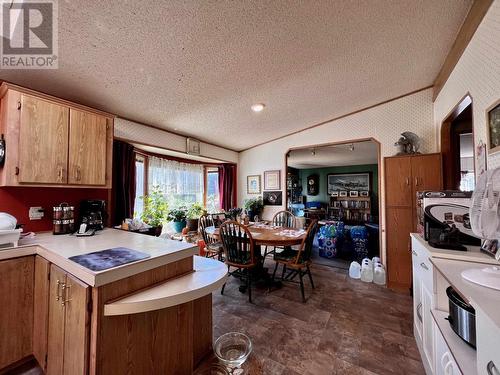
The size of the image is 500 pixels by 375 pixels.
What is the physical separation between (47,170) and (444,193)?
335cm

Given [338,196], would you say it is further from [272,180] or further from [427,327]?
[427,327]

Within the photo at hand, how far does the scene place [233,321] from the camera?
79.6 inches

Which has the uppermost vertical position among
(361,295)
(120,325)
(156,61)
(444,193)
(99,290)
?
(156,61)

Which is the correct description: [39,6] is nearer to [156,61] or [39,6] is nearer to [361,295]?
[156,61]

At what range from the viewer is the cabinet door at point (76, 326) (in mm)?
979

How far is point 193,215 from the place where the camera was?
172 inches

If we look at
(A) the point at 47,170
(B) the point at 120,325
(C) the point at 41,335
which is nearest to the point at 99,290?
(B) the point at 120,325

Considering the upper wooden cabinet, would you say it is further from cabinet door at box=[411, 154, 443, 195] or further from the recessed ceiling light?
cabinet door at box=[411, 154, 443, 195]

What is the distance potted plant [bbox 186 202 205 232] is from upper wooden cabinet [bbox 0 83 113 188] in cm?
212

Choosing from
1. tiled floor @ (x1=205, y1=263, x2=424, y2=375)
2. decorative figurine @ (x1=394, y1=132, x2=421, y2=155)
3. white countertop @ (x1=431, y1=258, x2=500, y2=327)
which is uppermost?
decorative figurine @ (x1=394, y1=132, x2=421, y2=155)

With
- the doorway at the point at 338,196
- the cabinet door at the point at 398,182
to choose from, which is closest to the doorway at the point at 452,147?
the cabinet door at the point at 398,182

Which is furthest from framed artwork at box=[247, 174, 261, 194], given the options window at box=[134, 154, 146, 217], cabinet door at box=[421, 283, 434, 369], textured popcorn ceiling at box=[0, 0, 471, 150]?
cabinet door at box=[421, 283, 434, 369]

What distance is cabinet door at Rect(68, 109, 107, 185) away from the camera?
1.87 m

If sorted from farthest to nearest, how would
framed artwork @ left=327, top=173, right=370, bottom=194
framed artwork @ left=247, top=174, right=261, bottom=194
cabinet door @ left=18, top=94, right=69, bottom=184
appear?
framed artwork @ left=327, top=173, right=370, bottom=194 → framed artwork @ left=247, top=174, right=261, bottom=194 → cabinet door @ left=18, top=94, right=69, bottom=184
